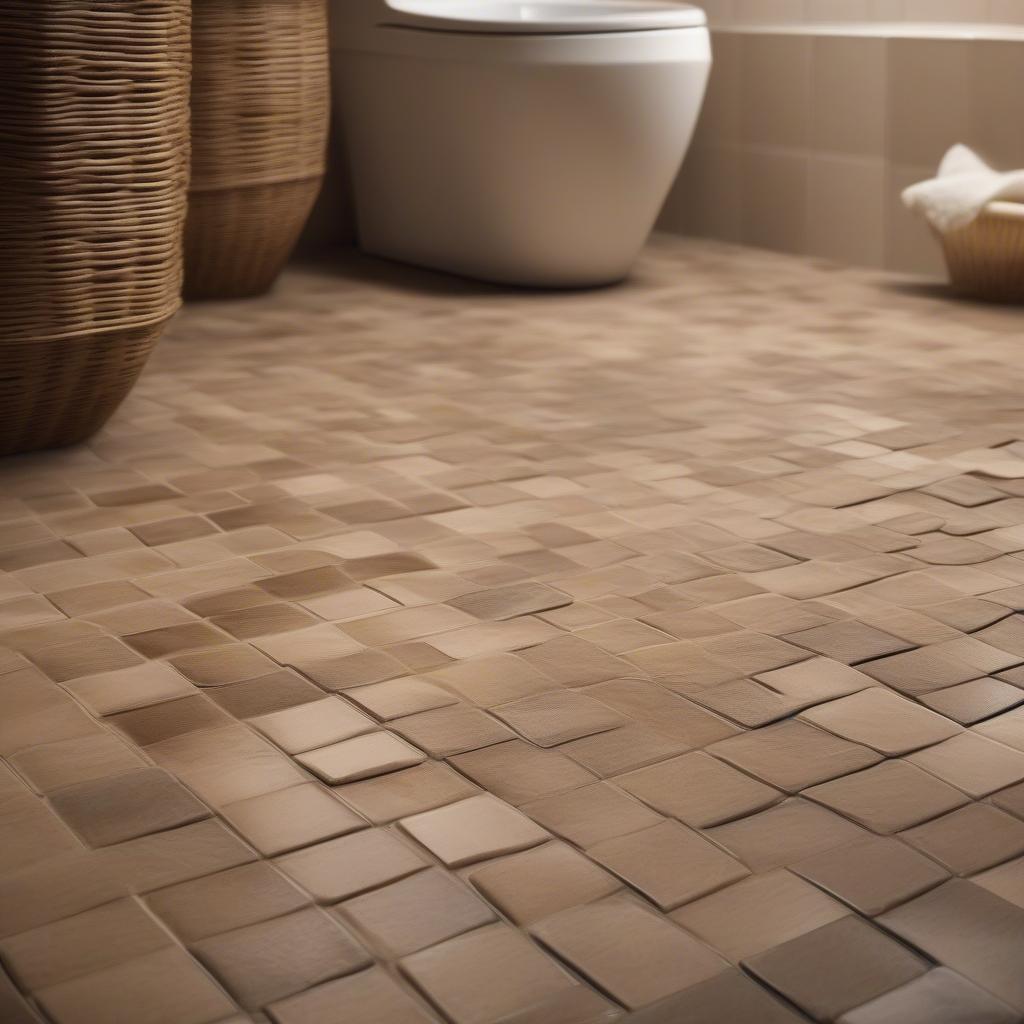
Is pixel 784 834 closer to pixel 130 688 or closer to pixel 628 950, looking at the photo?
pixel 628 950

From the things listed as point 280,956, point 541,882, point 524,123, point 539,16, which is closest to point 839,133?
point 539,16

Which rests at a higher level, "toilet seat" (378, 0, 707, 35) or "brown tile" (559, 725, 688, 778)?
"toilet seat" (378, 0, 707, 35)

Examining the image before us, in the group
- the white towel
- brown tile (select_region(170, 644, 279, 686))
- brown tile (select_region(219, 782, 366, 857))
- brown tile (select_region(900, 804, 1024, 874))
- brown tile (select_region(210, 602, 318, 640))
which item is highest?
the white towel

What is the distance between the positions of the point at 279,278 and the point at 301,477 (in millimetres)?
1355

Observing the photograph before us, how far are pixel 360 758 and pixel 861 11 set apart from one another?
8.79 feet

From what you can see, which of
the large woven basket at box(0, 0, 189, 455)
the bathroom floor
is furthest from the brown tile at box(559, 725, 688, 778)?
the large woven basket at box(0, 0, 189, 455)

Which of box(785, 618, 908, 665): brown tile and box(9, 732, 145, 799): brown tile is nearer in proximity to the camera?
box(9, 732, 145, 799): brown tile

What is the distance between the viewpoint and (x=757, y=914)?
2.77ft

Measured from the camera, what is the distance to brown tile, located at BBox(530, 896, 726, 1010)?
2.56 ft

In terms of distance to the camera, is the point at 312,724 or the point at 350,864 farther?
the point at 312,724

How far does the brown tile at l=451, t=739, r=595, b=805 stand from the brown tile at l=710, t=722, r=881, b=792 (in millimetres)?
110

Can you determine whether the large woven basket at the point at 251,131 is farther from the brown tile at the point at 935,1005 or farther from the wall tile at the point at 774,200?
the brown tile at the point at 935,1005

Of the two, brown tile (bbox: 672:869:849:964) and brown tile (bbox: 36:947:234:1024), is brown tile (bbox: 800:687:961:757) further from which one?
brown tile (bbox: 36:947:234:1024)

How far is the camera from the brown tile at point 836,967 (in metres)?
0.77
